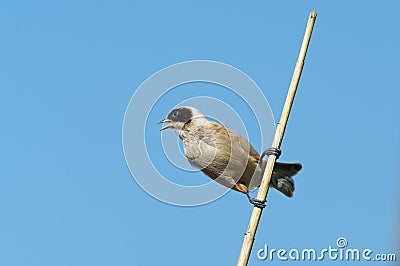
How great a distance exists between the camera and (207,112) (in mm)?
7223

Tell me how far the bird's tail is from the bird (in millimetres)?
22

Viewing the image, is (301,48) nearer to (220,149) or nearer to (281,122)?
(281,122)

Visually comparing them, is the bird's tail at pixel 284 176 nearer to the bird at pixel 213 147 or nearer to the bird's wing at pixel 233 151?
the bird at pixel 213 147

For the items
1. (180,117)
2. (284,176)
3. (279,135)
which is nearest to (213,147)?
(180,117)

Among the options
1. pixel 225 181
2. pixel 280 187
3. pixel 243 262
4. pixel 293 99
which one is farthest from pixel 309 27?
pixel 280 187

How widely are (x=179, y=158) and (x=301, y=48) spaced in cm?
217

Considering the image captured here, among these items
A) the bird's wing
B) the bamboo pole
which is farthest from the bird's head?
the bamboo pole

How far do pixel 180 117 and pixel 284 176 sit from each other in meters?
1.45

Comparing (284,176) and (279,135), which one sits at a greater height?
(284,176)

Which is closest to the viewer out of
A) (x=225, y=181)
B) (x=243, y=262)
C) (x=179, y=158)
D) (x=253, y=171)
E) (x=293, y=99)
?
(x=243, y=262)

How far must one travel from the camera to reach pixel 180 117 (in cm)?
816

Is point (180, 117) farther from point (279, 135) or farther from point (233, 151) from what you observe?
point (279, 135)

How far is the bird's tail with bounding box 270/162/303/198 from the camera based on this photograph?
8453 millimetres

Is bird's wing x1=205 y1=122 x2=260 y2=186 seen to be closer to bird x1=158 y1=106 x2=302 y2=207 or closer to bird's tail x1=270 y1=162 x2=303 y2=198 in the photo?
bird x1=158 y1=106 x2=302 y2=207
